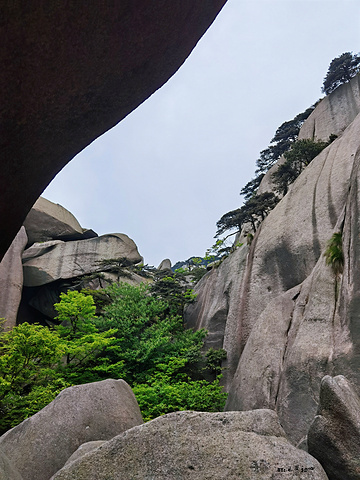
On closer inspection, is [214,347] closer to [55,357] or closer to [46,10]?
[55,357]

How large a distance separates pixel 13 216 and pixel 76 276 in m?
25.5

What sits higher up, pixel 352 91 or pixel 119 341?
pixel 352 91

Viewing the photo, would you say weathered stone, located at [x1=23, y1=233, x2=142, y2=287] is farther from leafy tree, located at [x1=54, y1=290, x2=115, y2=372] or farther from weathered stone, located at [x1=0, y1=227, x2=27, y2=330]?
leafy tree, located at [x1=54, y1=290, x2=115, y2=372]

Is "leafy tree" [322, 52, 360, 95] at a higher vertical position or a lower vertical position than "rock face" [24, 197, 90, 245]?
higher

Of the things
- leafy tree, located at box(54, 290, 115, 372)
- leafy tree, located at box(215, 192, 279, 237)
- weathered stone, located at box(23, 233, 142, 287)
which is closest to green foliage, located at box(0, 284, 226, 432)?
leafy tree, located at box(54, 290, 115, 372)

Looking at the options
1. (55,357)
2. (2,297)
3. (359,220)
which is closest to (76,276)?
(2,297)

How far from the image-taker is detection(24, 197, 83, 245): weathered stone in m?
28.7

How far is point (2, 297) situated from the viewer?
21.9m

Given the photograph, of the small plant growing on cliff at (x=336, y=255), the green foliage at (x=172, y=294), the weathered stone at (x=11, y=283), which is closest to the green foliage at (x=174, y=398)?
the small plant growing on cliff at (x=336, y=255)

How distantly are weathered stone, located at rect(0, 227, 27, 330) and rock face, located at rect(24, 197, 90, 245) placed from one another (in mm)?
4626

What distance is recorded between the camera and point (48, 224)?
29.4m

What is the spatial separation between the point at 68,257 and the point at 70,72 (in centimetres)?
2637

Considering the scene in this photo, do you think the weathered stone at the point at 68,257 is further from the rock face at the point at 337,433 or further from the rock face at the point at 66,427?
the rock face at the point at 337,433

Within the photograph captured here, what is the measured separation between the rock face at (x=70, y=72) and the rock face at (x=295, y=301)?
21.8 ft
